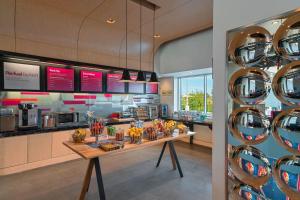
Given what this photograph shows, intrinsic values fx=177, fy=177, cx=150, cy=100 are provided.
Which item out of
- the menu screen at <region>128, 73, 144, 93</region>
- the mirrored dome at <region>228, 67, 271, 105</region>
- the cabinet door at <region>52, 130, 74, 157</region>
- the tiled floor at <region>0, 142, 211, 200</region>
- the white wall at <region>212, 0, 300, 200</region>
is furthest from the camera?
the menu screen at <region>128, 73, 144, 93</region>

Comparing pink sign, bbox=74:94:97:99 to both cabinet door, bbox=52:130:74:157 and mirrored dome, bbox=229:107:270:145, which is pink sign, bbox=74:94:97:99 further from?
mirrored dome, bbox=229:107:270:145

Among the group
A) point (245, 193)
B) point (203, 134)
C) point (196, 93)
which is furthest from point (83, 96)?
point (245, 193)

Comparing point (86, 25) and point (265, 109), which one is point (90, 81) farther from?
point (265, 109)

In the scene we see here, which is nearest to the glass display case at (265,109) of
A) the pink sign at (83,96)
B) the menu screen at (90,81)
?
the menu screen at (90,81)

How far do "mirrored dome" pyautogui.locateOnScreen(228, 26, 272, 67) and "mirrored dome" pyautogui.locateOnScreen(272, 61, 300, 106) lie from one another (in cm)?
12

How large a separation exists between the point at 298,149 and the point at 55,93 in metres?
4.75

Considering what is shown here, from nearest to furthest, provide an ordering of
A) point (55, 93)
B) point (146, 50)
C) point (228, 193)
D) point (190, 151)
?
point (228, 193)
point (55, 93)
point (190, 151)
point (146, 50)

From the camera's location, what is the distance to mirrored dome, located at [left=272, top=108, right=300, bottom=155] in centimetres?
60

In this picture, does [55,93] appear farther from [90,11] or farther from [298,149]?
[298,149]

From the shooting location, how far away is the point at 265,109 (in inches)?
28.9

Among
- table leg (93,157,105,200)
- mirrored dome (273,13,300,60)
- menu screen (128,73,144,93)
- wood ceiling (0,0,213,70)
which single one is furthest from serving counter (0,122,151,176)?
mirrored dome (273,13,300,60)

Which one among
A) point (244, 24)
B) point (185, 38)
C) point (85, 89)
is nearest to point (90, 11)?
point (85, 89)

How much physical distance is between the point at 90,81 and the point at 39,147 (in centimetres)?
191

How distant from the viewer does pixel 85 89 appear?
4527 mm
